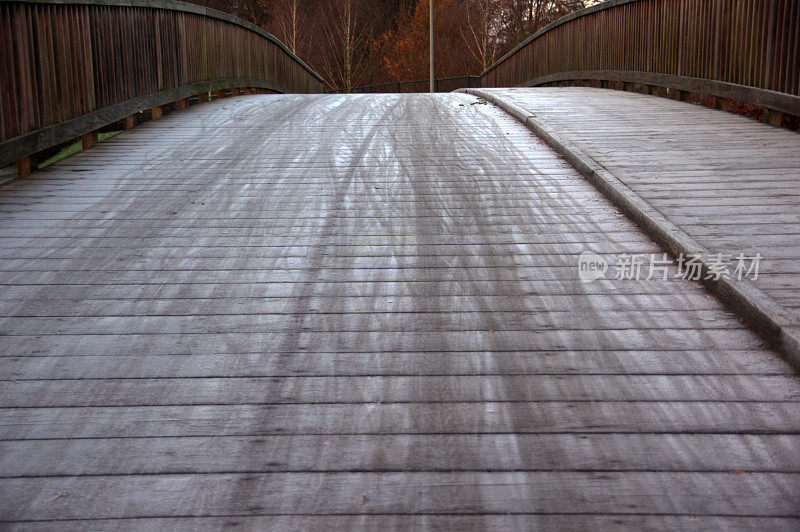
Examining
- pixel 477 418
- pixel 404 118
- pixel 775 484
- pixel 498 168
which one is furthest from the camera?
pixel 404 118

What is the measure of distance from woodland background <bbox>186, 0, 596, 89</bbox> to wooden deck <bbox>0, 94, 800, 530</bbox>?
115ft

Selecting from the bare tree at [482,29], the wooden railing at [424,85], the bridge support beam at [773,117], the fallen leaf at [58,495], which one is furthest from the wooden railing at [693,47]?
the bare tree at [482,29]

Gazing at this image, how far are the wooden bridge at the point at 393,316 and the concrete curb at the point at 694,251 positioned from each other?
0.08 ft

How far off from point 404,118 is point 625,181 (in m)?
5.24

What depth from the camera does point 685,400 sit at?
3641mm

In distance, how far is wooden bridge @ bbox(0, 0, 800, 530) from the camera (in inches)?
120

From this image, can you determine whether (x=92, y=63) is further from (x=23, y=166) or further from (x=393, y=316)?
(x=393, y=316)

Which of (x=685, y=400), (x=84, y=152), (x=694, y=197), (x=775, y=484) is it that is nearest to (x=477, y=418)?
(x=685, y=400)

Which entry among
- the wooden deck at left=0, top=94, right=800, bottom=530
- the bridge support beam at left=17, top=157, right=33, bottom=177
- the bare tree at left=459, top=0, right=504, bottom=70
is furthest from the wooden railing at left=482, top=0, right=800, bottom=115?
the bare tree at left=459, top=0, right=504, bottom=70

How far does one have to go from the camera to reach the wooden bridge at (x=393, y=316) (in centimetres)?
306

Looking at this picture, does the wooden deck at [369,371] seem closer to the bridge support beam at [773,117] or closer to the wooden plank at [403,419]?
the wooden plank at [403,419]

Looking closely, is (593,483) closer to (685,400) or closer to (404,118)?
(685,400)

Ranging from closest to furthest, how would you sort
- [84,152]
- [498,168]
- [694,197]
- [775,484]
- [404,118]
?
[775,484]
[694,197]
[498,168]
[84,152]
[404,118]

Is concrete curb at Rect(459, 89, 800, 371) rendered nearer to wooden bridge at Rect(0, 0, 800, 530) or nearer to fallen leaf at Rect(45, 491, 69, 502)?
wooden bridge at Rect(0, 0, 800, 530)
